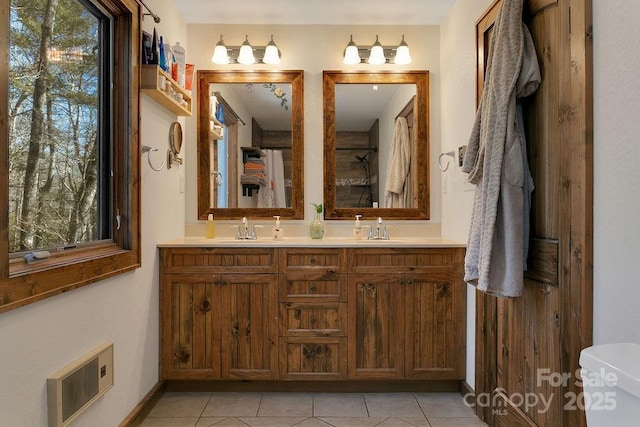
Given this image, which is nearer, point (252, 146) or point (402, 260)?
point (402, 260)

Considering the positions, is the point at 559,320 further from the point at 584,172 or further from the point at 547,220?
the point at 584,172

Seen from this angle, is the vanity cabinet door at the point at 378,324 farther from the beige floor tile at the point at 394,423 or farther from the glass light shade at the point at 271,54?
the glass light shade at the point at 271,54

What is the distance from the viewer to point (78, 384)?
148 cm

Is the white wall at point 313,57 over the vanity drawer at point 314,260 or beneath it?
over

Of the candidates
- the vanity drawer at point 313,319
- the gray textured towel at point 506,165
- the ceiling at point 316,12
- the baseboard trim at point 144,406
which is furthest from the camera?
the ceiling at point 316,12

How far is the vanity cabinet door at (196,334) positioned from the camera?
2.29 meters

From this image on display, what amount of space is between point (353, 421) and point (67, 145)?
1845 mm

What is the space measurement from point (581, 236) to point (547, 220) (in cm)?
23

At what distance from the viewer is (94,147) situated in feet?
5.79

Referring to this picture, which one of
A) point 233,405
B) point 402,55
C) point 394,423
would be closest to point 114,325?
point 233,405

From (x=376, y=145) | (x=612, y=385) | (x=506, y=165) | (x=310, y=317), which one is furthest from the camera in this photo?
(x=376, y=145)

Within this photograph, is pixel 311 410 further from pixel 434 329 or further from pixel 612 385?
pixel 612 385

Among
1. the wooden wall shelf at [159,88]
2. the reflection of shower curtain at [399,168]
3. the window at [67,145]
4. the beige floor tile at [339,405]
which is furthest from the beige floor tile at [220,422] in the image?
the wooden wall shelf at [159,88]

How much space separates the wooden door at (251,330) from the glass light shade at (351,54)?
152 centimetres
